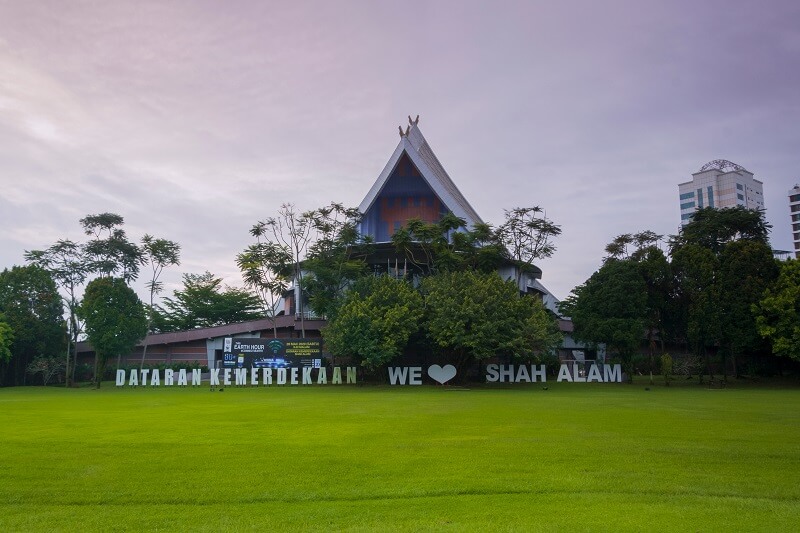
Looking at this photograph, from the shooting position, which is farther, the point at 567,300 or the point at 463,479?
the point at 567,300

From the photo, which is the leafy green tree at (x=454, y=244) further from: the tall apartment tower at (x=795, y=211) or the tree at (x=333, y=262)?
the tall apartment tower at (x=795, y=211)

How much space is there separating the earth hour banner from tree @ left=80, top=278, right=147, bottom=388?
27.9 feet

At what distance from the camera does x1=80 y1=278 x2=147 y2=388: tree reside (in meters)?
38.9

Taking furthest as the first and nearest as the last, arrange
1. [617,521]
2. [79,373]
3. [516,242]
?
[79,373] < [516,242] < [617,521]

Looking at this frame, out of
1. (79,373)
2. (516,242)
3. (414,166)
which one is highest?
(414,166)

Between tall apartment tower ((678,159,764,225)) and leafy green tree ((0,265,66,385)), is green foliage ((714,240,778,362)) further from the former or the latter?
tall apartment tower ((678,159,764,225))

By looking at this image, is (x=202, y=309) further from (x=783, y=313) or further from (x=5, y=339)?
(x=783, y=313)

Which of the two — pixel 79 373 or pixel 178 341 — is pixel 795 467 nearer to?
pixel 178 341

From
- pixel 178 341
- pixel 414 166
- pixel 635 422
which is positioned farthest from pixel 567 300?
pixel 635 422

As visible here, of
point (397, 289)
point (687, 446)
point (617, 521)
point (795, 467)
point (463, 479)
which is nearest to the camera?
point (617, 521)

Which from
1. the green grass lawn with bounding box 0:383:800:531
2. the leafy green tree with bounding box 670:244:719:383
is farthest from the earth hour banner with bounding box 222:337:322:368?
the green grass lawn with bounding box 0:383:800:531

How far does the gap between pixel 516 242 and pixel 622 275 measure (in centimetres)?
696

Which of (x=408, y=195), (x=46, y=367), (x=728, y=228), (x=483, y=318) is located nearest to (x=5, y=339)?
(x=46, y=367)

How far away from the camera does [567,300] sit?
4509cm
